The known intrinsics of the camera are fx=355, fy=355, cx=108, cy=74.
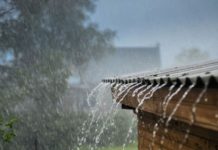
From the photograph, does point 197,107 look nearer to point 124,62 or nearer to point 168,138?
point 168,138

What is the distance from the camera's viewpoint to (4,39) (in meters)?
13.2

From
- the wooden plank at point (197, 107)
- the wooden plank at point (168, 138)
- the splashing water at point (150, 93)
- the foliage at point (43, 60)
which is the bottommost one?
the wooden plank at point (168, 138)

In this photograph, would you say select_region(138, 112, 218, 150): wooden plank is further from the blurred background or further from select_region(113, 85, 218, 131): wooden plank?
the blurred background

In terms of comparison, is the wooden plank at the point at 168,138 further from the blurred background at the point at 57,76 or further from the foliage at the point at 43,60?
the foliage at the point at 43,60

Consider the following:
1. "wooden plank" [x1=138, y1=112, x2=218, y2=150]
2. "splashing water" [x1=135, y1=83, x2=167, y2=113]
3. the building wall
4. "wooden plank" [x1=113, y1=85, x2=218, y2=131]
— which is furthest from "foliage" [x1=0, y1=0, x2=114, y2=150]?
"wooden plank" [x1=113, y1=85, x2=218, y2=131]

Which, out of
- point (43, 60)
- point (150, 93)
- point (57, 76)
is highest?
point (43, 60)

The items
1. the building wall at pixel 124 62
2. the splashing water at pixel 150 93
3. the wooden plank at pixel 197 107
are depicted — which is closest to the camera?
the wooden plank at pixel 197 107

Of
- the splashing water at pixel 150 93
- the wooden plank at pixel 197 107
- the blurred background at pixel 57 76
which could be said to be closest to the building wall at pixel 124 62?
the blurred background at pixel 57 76

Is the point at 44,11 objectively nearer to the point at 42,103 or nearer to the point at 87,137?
the point at 42,103

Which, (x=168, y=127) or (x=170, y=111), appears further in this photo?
(x=168, y=127)

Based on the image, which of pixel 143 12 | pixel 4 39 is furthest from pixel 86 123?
pixel 143 12

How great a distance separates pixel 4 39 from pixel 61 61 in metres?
2.29

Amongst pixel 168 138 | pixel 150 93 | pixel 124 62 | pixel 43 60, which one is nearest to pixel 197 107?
pixel 150 93

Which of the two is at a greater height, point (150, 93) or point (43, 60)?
point (43, 60)
